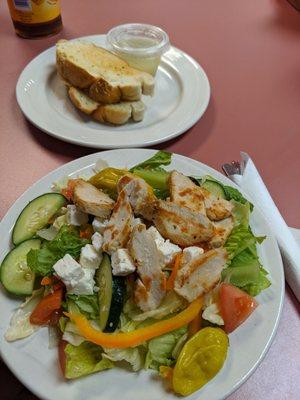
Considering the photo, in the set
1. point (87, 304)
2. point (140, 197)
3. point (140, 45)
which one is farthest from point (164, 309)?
point (140, 45)

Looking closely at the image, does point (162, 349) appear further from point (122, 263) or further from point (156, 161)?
point (156, 161)

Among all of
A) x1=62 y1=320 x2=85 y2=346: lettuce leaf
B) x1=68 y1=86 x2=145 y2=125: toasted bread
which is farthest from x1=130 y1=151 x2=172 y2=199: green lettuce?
x1=62 y1=320 x2=85 y2=346: lettuce leaf

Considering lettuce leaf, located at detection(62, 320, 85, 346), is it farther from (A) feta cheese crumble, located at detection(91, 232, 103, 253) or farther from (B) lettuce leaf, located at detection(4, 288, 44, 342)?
(A) feta cheese crumble, located at detection(91, 232, 103, 253)

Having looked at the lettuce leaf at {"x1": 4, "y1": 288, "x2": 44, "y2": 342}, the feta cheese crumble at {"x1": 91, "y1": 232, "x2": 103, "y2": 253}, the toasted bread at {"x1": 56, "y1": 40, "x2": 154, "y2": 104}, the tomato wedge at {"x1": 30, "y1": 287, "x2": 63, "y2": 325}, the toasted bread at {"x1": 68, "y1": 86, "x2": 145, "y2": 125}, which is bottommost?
the lettuce leaf at {"x1": 4, "y1": 288, "x2": 44, "y2": 342}

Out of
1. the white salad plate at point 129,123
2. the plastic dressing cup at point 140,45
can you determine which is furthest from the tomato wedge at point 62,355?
the plastic dressing cup at point 140,45

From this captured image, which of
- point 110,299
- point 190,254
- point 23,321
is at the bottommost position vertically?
point 23,321

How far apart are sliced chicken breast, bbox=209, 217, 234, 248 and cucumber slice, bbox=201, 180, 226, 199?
99 millimetres

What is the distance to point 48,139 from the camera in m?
1.60

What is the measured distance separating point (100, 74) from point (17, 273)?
975 mm

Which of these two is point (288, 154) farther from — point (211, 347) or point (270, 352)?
point (211, 347)

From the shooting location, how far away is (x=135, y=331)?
0.98 m

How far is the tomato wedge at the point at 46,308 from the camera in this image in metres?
1.00

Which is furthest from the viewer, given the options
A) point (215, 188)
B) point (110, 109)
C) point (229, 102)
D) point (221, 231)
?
point (229, 102)

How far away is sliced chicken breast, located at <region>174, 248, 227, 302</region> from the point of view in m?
0.99
